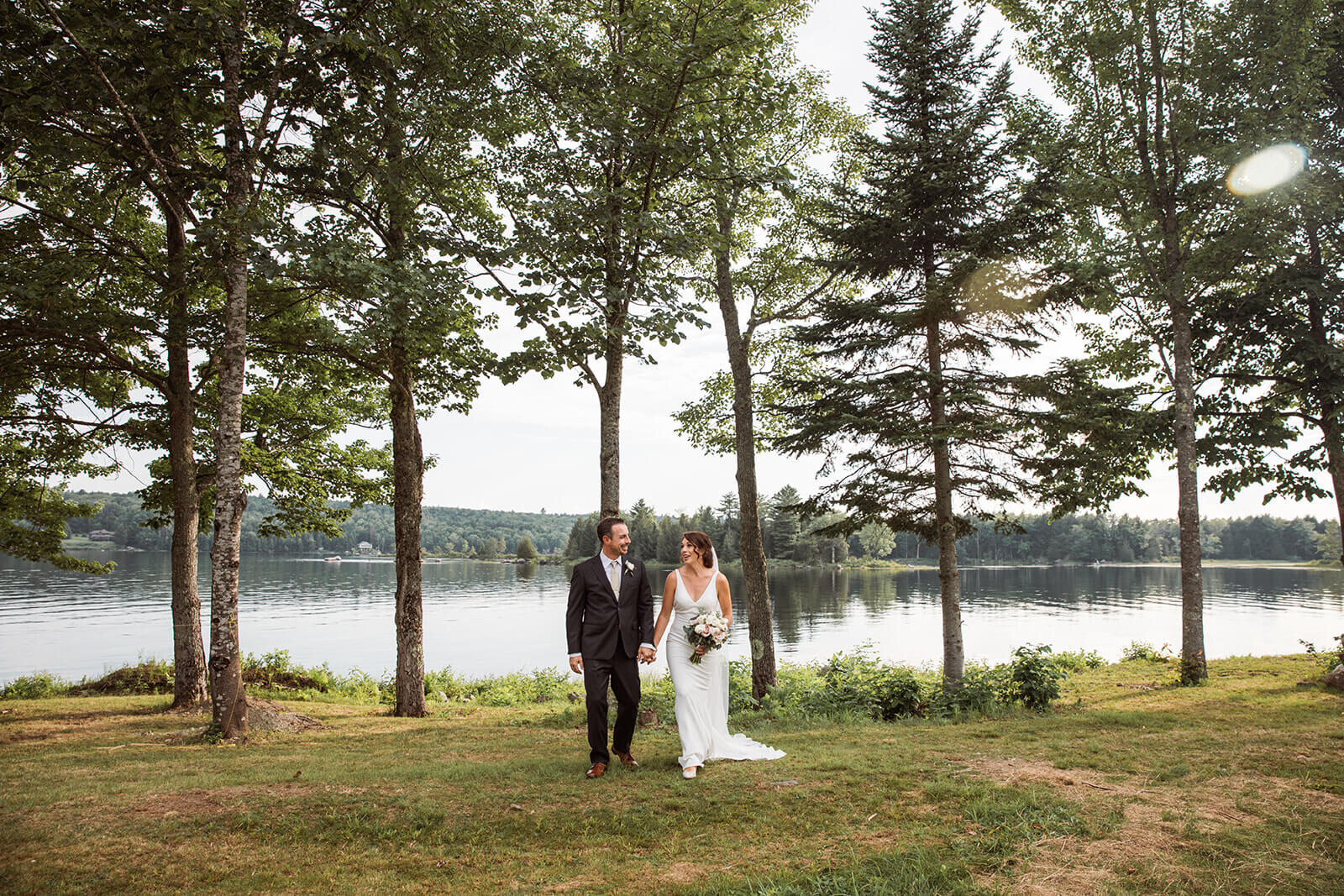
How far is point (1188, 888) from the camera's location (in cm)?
348

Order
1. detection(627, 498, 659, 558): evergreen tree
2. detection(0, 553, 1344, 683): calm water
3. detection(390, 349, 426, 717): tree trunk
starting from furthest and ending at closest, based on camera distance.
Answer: detection(627, 498, 659, 558): evergreen tree, detection(0, 553, 1344, 683): calm water, detection(390, 349, 426, 717): tree trunk

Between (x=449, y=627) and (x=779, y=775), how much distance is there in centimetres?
2957

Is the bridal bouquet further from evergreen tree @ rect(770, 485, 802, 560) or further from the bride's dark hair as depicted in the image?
evergreen tree @ rect(770, 485, 802, 560)

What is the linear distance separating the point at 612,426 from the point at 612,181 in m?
3.34

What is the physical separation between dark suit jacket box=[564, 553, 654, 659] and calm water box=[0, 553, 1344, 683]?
15.2 m

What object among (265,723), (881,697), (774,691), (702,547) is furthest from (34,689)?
(881,697)

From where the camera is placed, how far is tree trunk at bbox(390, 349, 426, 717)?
1036 centimetres

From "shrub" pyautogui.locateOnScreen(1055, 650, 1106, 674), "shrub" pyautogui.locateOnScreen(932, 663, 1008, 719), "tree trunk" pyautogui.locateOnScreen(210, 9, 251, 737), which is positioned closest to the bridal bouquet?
"shrub" pyautogui.locateOnScreen(932, 663, 1008, 719)

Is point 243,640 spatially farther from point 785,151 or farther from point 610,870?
point 610,870

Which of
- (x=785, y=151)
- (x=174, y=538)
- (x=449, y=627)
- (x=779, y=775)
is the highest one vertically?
(x=785, y=151)

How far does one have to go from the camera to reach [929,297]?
10.9 m

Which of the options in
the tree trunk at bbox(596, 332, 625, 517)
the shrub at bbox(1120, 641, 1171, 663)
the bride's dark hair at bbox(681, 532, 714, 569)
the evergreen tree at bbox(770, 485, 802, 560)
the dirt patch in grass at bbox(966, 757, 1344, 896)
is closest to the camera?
the dirt patch in grass at bbox(966, 757, 1344, 896)

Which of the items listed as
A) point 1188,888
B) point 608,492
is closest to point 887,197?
point 608,492

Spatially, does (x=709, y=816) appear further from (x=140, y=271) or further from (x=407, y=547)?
(x=140, y=271)
